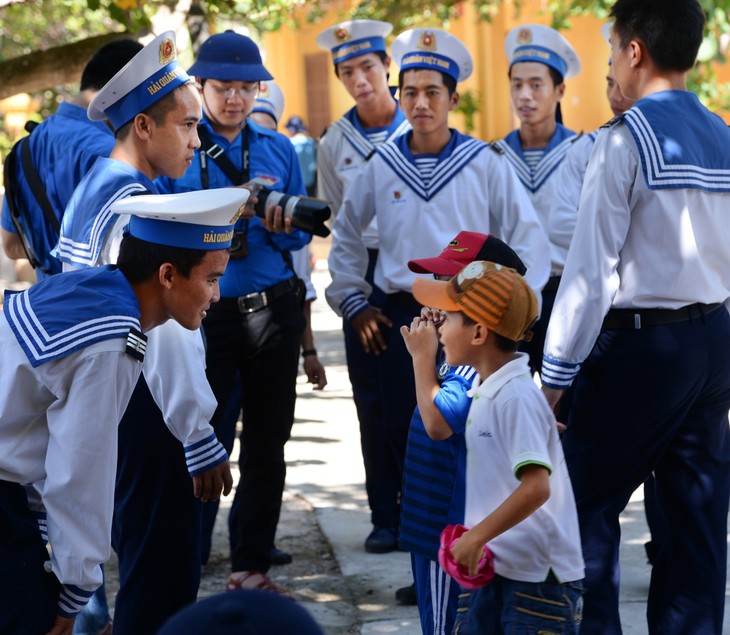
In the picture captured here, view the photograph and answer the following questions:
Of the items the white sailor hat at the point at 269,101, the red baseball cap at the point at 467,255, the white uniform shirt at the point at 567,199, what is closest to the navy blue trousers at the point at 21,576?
the red baseball cap at the point at 467,255

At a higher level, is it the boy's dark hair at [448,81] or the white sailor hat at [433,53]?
the white sailor hat at [433,53]

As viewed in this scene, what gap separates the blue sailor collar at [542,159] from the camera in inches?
237

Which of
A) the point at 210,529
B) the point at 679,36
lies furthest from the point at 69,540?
the point at 210,529

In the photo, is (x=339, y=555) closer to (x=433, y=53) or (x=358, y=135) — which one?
(x=358, y=135)

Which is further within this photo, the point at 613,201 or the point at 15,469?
the point at 613,201

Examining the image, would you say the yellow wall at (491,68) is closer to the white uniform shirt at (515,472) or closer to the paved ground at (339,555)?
the paved ground at (339,555)

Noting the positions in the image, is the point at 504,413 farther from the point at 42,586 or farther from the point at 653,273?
the point at 42,586

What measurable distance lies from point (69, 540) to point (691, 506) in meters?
2.03

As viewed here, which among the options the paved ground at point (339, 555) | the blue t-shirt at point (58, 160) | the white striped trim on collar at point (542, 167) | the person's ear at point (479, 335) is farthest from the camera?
the white striped trim on collar at point (542, 167)

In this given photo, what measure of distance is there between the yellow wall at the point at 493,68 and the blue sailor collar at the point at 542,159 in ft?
34.2

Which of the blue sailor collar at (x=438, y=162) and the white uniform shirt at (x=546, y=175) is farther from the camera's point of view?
the white uniform shirt at (x=546, y=175)

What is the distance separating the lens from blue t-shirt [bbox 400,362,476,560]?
338 cm

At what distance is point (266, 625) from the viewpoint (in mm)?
1567

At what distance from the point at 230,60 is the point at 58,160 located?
1.06 meters
